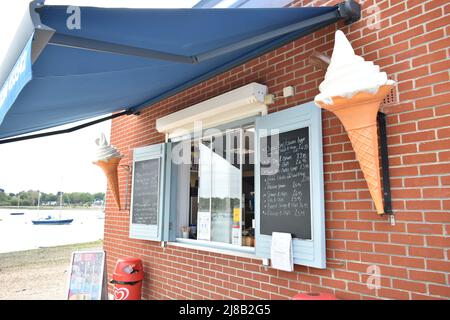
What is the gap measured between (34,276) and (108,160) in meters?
→ 7.21

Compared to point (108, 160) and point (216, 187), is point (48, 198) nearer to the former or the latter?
point (108, 160)

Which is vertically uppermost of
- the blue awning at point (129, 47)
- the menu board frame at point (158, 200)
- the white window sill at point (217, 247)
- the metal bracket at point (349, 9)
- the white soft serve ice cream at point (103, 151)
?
the metal bracket at point (349, 9)

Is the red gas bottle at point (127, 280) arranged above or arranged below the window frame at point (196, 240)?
below

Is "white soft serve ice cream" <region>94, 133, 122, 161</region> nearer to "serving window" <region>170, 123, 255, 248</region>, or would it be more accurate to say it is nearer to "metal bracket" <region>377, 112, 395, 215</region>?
"serving window" <region>170, 123, 255, 248</region>

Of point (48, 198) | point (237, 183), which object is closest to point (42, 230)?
point (48, 198)

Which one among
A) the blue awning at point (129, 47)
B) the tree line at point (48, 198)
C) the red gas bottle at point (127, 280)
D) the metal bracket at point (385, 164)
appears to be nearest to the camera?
the blue awning at point (129, 47)

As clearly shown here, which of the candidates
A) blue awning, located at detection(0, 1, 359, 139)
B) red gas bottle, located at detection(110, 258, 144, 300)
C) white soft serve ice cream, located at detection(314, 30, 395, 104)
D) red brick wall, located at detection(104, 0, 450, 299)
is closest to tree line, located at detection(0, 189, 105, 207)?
red gas bottle, located at detection(110, 258, 144, 300)

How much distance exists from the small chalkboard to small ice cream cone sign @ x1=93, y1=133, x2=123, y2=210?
1060 millimetres

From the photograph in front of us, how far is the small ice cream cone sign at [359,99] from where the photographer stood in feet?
6.72

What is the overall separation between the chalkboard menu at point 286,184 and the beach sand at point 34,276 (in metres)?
4.53

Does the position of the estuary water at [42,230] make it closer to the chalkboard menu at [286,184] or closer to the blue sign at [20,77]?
the chalkboard menu at [286,184]

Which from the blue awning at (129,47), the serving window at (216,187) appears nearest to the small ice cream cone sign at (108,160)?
the serving window at (216,187)

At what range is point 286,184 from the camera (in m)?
2.89
